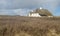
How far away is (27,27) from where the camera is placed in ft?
16.7

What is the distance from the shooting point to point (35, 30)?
5.00m

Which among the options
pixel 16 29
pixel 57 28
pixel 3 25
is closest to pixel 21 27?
pixel 16 29

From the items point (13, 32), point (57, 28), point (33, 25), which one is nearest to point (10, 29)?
point (13, 32)

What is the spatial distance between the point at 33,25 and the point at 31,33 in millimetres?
471

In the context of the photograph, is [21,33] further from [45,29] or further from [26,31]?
[45,29]

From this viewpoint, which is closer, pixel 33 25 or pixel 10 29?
pixel 10 29

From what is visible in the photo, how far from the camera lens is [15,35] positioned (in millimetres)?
4797

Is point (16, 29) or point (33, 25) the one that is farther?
point (33, 25)

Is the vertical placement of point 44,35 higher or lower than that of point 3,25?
lower

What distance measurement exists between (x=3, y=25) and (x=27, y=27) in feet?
2.51

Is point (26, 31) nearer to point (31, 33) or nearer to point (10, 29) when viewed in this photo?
point (31, 33)

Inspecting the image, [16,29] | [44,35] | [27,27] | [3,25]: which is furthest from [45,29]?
[3,25]

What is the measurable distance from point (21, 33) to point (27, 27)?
341mm

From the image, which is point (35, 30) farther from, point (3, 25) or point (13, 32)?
point (3, 25)
